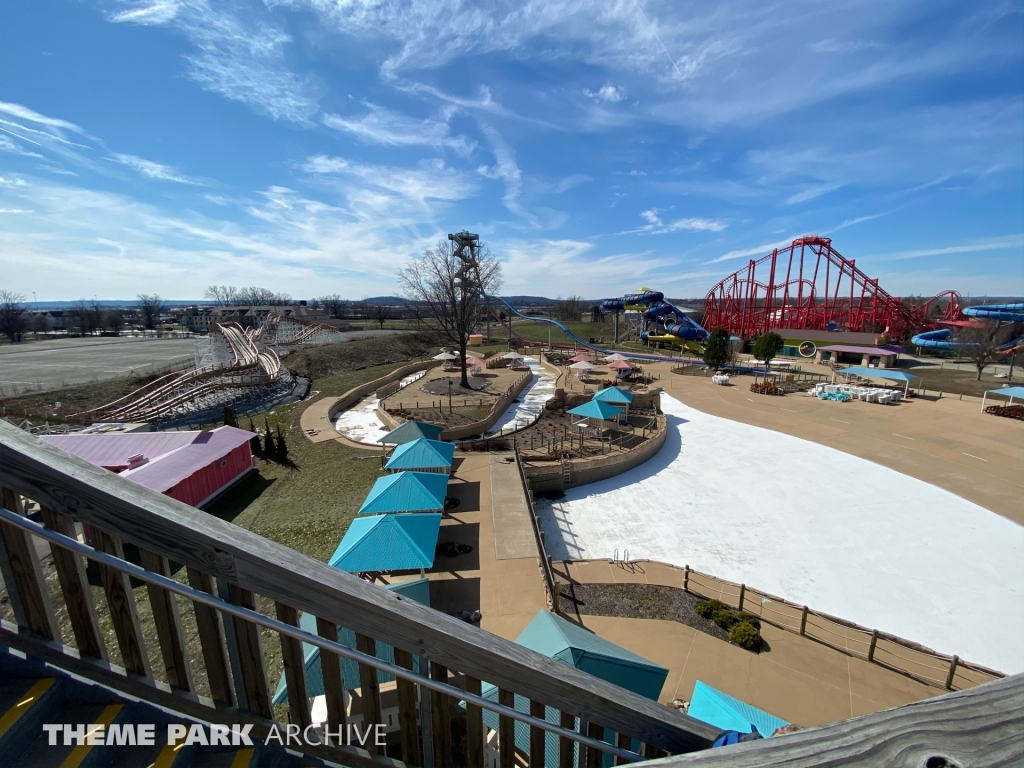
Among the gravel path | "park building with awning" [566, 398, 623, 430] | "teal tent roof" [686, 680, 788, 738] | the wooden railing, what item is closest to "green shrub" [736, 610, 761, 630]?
the gravel path

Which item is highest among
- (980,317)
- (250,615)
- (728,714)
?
(250,615)

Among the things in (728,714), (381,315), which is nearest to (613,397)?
(728,714)

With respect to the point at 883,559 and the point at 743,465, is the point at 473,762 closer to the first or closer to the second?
the point at 883,559

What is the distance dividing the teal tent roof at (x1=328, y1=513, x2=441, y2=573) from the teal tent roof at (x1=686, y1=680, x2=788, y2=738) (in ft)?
14.9

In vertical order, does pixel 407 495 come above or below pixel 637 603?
above

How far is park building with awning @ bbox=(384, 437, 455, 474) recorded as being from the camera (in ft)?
39.8

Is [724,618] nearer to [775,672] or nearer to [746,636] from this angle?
[746,636]

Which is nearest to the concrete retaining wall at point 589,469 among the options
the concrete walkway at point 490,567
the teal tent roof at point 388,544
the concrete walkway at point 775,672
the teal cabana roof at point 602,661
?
the concrete walkway at point 490,567

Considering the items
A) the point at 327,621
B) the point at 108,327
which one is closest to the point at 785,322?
the point at 327,621

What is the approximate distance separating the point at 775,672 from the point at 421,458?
9.07 metres

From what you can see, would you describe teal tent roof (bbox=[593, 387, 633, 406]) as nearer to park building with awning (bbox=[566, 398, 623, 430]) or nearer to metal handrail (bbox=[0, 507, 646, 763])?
park building with awning (bbox=[566, 398, 623, 430])

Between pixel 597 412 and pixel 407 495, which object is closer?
pixel 407 495

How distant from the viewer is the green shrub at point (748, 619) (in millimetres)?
8008

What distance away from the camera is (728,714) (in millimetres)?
4824
